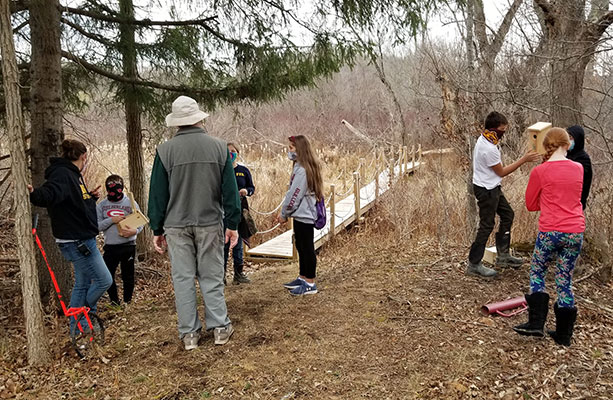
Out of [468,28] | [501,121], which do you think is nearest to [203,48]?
[501,121]

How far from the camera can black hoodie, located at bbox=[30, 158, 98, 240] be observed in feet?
11.8

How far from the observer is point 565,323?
3510 mm

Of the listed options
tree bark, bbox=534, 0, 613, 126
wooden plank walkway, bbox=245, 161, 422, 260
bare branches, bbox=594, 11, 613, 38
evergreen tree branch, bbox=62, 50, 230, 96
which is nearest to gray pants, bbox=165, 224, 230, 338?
evergreen tree branch, bbox=62, 50, 230, 96

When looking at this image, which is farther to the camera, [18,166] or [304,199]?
[304,199]

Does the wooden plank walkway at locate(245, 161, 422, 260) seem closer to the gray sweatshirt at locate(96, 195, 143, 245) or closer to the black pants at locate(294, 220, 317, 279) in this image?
the black pants at locate(294, 220, 317, 279)

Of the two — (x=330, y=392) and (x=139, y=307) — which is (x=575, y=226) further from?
(x=139, y=307)

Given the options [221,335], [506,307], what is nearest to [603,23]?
[506,307]

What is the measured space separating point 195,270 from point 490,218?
9.07 feet

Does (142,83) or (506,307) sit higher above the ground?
(142,83)

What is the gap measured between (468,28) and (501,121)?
3404 millimetres

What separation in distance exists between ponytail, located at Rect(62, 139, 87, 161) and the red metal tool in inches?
137

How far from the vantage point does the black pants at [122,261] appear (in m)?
4.76

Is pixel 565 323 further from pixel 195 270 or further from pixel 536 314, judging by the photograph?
pixel 195 270

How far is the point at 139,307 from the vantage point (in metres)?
4.66
